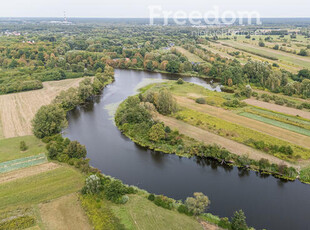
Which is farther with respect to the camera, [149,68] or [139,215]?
[149,68]

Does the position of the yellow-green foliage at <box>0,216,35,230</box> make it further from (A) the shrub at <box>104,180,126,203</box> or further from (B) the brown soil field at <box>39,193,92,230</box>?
(A) the shrub at <box>104,180,126,203</box>

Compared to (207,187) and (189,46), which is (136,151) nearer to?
(207,187)

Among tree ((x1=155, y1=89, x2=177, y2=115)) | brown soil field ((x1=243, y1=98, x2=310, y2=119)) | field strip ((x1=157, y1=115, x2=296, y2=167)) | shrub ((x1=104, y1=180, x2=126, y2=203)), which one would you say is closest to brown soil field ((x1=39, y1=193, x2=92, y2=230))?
shrub ((x1=104, y1=180, x2=126, y2=203))

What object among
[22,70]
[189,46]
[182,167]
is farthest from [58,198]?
[189,46]

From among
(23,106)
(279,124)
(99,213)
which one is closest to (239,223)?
(99,213)

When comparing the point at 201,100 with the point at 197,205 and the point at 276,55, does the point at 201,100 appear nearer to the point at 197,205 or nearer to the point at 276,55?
the point at 197,205

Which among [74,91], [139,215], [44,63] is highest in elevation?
[44,63]
